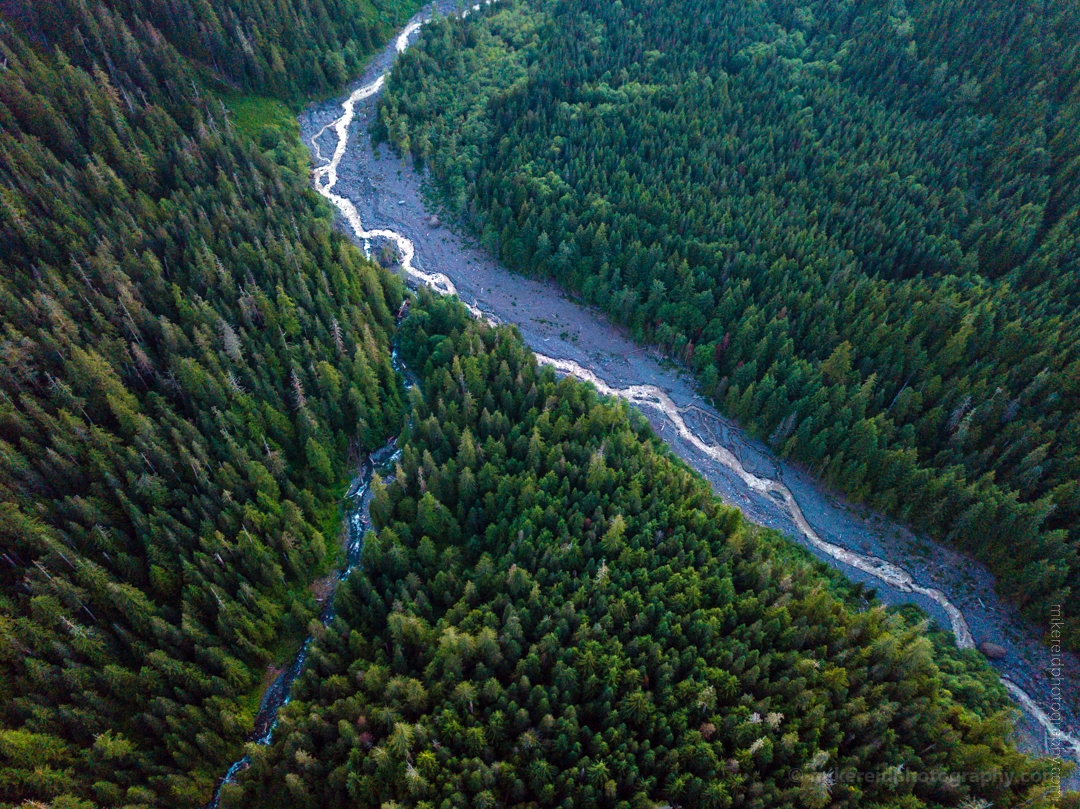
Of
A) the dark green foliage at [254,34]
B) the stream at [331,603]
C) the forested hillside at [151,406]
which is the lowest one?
the stream at [331,603]

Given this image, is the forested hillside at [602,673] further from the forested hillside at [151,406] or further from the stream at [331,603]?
the forested hillside at [151,406]

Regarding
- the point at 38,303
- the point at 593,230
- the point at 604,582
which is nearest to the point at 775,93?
the point at 593,230

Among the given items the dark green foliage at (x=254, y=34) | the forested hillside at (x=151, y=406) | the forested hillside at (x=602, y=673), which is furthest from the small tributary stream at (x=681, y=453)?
the dark green foliage at (x=254, y=34)

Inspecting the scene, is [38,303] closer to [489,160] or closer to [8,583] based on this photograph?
[8,583]

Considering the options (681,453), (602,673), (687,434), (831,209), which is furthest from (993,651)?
(831,209)

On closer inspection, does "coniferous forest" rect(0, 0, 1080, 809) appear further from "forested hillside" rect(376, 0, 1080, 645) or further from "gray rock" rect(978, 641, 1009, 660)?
"gray rock" rect(978, 641, 1009, 660)

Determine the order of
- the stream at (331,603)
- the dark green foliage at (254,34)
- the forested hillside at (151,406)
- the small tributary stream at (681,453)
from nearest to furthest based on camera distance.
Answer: the forested hillside at (151,406) < the stream at (331,603) < the small tributary stream at (681,453) < the dark green foliage at (254,34)

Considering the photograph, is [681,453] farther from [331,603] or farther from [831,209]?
[331,603]
